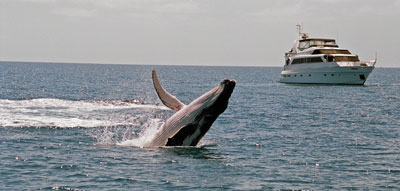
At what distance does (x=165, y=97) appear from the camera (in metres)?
17.6

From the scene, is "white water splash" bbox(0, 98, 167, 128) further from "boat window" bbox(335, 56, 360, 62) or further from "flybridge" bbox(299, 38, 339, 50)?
"flybridge" bbox(299, 38, 339, 50)

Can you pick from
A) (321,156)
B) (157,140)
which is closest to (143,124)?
(157,140)

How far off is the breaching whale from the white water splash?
1136cm

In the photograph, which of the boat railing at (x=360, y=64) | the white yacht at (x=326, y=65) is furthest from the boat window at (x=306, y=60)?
the boat railing at (x=360, y=64)

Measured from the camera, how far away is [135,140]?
23547 mm

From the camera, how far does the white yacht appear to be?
255 ft

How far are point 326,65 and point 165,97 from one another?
6503 cm

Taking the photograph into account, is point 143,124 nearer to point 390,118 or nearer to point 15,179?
point 15,179

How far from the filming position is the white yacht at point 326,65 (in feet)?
255

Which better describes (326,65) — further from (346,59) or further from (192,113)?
(192,113)

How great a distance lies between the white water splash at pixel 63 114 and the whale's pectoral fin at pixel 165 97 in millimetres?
12141

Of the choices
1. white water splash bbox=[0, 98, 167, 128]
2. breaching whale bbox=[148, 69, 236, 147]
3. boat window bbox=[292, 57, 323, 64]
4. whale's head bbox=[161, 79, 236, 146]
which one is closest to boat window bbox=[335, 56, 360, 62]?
boat window bbox=[292, 57, 323, 64]

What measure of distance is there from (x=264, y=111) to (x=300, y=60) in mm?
42299

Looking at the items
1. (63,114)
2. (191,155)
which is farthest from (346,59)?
(191,155)
